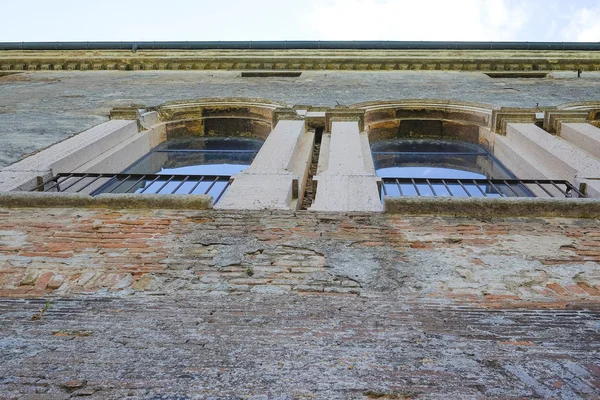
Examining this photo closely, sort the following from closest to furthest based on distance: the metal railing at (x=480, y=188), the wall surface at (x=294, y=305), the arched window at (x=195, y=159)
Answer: the wall surface at (x=294, y=305), the metal railing at (x=480, y=188), the arched window at (x=195, y=159)

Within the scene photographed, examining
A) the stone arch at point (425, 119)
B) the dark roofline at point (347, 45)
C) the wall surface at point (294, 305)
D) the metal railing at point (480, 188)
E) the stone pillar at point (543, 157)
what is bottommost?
the wall surface at point (294, 305)

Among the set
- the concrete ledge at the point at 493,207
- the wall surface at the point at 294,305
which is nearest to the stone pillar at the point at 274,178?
the wall surface at the point at 294,305

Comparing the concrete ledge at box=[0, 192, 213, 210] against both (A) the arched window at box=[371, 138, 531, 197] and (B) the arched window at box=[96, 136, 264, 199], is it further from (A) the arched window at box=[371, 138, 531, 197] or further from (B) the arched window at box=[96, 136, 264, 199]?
(A) the arched window at box=[371, 138, 531, 197]

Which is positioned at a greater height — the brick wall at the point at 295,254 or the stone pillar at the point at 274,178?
the stone pillar at the point at 274,178

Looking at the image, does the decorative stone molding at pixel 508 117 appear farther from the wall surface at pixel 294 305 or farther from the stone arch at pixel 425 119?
the wall surface at pixel 294 305

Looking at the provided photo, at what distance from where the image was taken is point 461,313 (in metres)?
2.42

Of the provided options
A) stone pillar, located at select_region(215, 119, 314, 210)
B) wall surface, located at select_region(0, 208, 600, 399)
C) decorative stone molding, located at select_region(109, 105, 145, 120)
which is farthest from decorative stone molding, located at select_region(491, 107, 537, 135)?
decorative stone molding, located at select_region(109, 105, 145, 120)

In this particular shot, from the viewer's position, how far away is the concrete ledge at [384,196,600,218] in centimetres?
358

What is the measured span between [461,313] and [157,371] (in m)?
1.59

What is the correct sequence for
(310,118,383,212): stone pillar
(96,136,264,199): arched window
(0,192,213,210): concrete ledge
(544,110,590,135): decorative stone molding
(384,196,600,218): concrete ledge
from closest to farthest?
1. (384,196,600,218): concrete ledge
2. (0,192,213,210): concrete ledge
3. (310,118,383,212): stone pillar
4. (96,136,264,199): arched window
5. (544,110,590,135): decorative stone molding

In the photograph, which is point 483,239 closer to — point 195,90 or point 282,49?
point 195,90

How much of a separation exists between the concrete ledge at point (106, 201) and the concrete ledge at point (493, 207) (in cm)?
162

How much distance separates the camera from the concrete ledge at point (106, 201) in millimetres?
3730

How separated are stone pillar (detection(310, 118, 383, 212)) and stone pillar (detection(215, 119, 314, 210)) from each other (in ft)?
0.83
